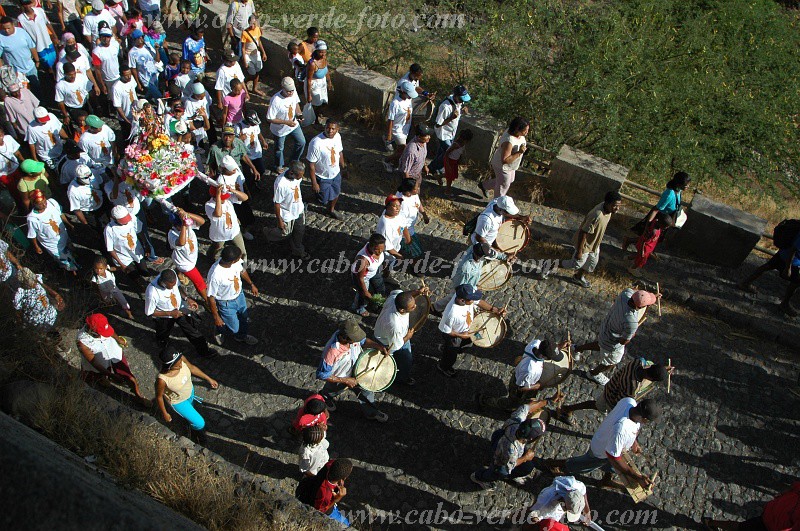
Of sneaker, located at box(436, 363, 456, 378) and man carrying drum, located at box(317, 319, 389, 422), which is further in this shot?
sneaker, located at box(436, 363, 456, 378)

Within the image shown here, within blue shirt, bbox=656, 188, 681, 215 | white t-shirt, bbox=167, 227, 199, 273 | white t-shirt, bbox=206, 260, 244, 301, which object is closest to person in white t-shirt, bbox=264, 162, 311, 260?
white t-shirt, bbox=167, 227, 199, 273

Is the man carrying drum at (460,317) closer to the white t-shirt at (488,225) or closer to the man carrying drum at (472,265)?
the man carrying drum at (472,265)

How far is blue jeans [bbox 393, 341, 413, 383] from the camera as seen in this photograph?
7.40m

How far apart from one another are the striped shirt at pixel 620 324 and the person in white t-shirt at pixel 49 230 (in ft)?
23.3

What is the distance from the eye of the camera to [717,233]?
983 cm

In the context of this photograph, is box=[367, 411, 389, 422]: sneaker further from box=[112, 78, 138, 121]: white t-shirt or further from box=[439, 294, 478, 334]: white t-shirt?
box=[112, 78, 138, 121]: white t-shirt

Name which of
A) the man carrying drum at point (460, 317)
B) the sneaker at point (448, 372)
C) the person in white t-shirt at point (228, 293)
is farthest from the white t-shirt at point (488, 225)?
the person in white t-shirt at point (228, 293)

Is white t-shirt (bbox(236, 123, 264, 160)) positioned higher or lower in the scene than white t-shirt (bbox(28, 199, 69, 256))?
higher

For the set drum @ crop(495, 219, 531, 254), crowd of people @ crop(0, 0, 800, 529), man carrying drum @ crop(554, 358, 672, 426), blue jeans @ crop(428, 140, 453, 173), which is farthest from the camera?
blue jeans @ crop(428, 140, 453, 173)

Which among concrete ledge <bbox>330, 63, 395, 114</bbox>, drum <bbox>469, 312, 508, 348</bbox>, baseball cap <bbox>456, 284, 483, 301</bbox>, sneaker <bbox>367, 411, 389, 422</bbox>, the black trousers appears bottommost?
sneaker <bbox>367, 411, 389, 422</bbox>

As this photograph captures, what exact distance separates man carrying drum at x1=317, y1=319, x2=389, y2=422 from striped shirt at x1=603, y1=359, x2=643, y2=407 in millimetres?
2647

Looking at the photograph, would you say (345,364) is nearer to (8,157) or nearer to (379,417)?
(379,417)

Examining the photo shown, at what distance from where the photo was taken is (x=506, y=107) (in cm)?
1196

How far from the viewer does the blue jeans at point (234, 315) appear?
24.5ft
